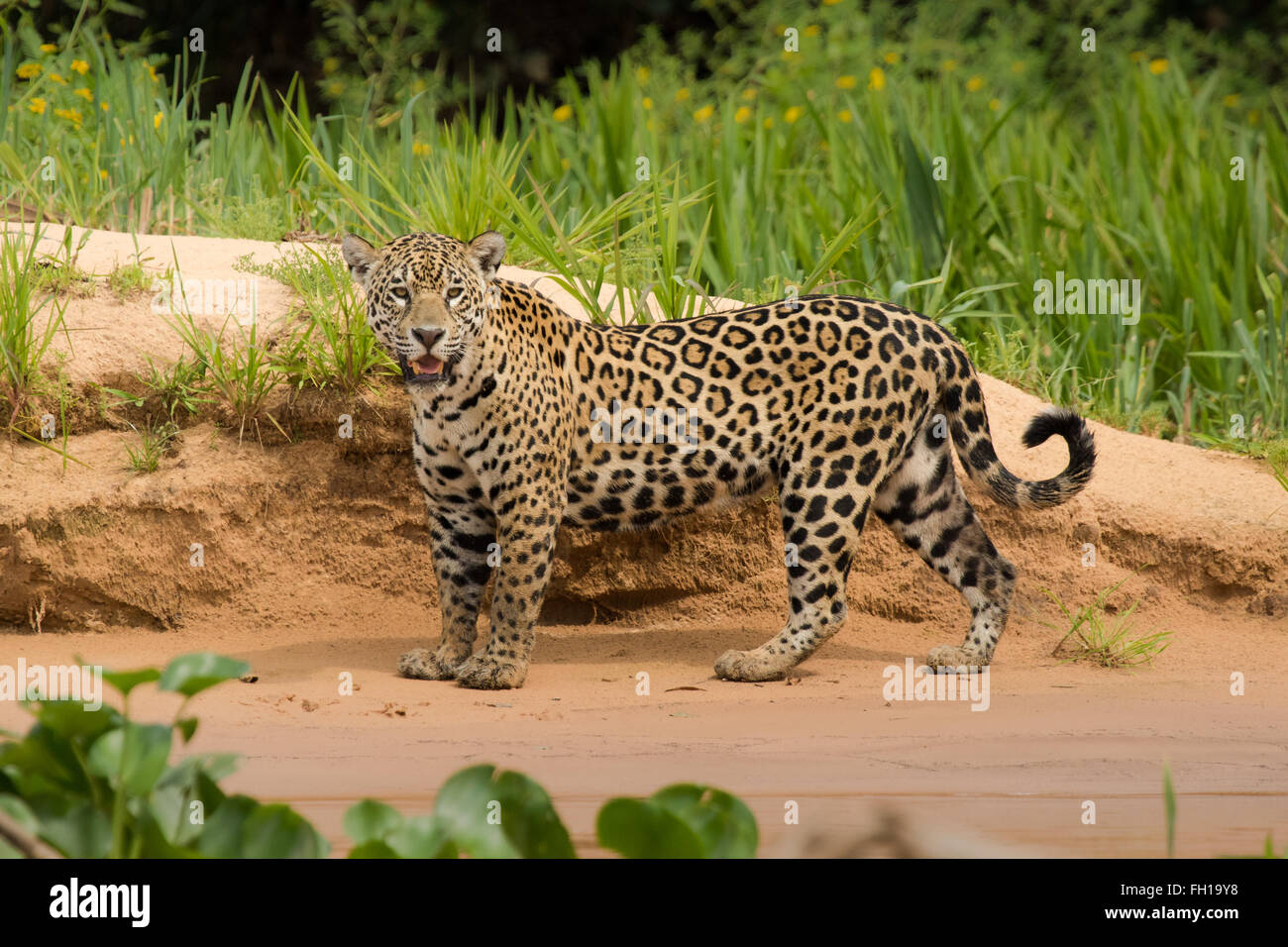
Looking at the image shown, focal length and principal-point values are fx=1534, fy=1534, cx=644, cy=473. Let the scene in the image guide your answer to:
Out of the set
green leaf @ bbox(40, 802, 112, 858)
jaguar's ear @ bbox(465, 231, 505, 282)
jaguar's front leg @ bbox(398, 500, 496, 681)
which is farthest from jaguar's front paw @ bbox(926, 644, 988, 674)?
green leaf @ bbox(40, 802, 112, 858)

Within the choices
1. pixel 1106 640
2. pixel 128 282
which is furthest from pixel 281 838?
pixel 128 282

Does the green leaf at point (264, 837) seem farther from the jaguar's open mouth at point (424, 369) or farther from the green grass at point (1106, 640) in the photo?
the green grass at point (1106, 640)

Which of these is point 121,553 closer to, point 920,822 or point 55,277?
point 55,277

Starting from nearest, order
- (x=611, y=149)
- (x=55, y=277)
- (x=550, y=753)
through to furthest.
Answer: (x=550, y=753) → (x=55, y=277) → (x=611, y=149)

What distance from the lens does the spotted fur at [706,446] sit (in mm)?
5297

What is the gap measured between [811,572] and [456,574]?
4.19 feet

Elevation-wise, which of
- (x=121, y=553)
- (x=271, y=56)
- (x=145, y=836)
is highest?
(x=271, y=56)

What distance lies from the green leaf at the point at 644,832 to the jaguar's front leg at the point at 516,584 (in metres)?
3.25

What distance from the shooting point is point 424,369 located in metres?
5.10

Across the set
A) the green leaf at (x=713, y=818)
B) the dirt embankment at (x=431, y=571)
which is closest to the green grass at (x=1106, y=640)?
the dirt embankment at (x=431, y=571)

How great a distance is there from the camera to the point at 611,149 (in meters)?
9.09

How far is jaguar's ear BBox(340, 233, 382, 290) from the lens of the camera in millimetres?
5309

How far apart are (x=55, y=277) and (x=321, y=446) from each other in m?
1.42
